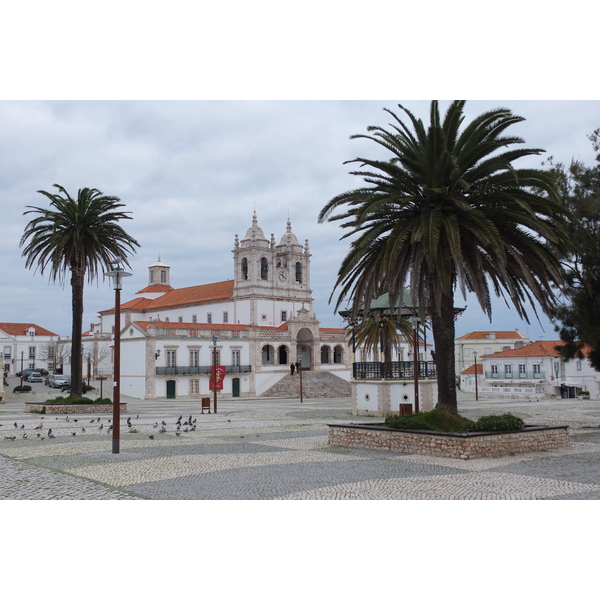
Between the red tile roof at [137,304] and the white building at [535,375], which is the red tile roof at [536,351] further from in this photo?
the red tile roof at [137,304]

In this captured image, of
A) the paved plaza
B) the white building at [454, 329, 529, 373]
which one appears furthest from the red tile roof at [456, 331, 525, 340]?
the paved plaza

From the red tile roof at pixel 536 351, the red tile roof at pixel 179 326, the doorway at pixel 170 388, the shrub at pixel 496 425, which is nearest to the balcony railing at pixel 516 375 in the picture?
the red tile roof at pixel 536 351

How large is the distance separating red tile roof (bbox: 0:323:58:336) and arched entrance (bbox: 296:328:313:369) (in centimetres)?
5246

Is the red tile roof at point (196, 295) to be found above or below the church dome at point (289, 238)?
below

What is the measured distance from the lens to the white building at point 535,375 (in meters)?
53.2

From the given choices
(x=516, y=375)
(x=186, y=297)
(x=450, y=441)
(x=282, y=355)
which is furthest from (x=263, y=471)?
(x=186, y=297)

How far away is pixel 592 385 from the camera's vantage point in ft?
183

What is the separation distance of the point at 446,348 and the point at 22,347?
97.1 meters

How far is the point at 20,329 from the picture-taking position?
105m

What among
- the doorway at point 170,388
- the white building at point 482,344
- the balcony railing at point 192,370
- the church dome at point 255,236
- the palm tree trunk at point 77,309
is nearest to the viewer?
the palm tree trunk at point 77,309

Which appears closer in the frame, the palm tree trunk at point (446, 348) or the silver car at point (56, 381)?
the palm tree trunk at point (446, 348)

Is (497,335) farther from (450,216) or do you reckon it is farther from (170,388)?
(450,216)

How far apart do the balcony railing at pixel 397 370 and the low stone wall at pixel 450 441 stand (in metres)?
11.7

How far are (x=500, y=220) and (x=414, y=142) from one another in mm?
3133
